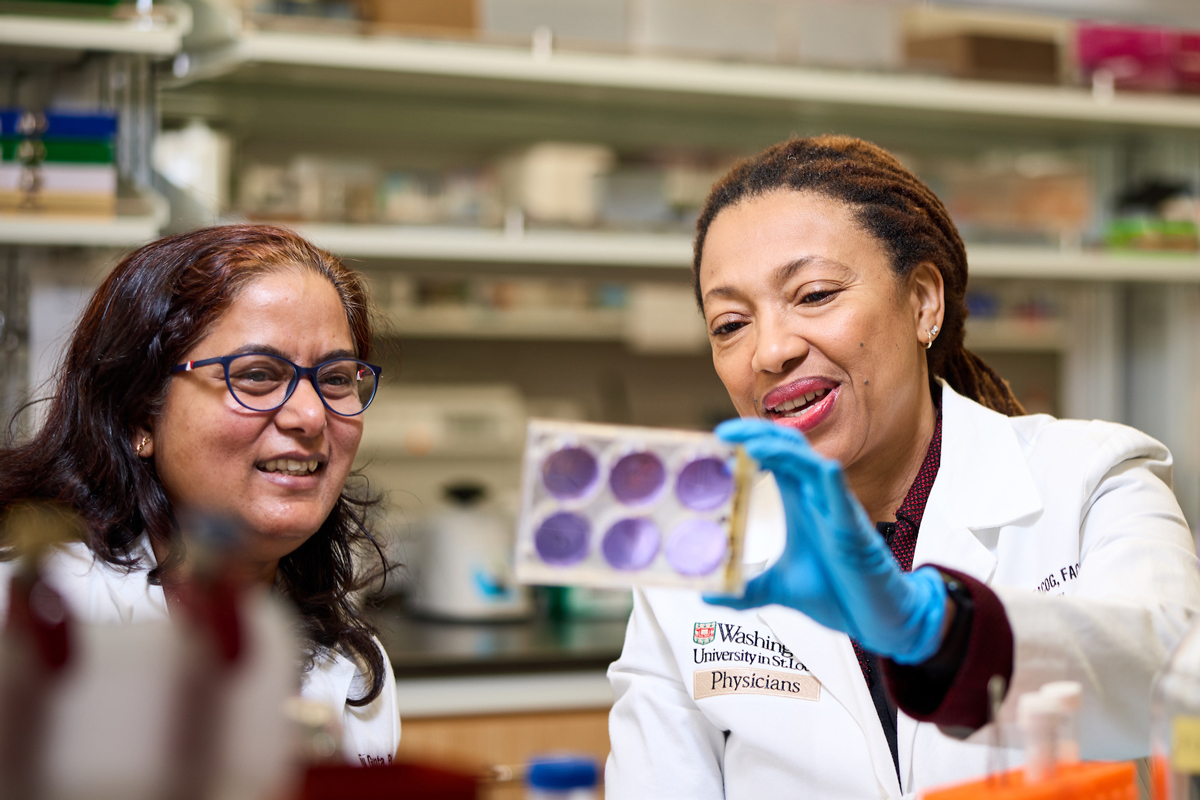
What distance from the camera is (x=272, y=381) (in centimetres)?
121

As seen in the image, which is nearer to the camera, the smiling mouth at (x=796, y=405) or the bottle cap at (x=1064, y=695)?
the bottle cap at (x=1064, y=695)

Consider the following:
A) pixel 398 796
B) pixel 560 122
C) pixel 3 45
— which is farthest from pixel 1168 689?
pixel 560 122

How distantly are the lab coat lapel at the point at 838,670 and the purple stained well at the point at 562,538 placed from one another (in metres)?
0.53

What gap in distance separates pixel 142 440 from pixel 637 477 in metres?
0.75

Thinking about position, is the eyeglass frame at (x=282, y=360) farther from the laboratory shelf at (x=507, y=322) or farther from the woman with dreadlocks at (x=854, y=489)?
the laboratory shelf at (x=507, y=322)

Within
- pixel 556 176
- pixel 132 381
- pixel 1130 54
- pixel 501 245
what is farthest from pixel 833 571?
pixel 1130 54

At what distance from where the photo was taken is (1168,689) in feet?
2.51

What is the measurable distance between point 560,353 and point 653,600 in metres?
2.24

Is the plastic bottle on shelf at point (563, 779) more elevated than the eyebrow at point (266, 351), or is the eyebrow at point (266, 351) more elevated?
the eyebrow at point (266, 351)

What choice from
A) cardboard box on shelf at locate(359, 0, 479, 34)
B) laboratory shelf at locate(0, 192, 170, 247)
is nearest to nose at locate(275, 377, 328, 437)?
laboratory shelf at locate(0, 192, 170, 247)

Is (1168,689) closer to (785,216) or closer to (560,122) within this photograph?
(785,216)

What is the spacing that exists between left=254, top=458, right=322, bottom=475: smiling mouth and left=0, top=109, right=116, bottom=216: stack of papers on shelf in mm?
1328

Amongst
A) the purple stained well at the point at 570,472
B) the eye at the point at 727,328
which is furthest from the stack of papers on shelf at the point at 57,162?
the purple stained well at the point at 570,472

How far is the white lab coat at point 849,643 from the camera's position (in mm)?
1160
